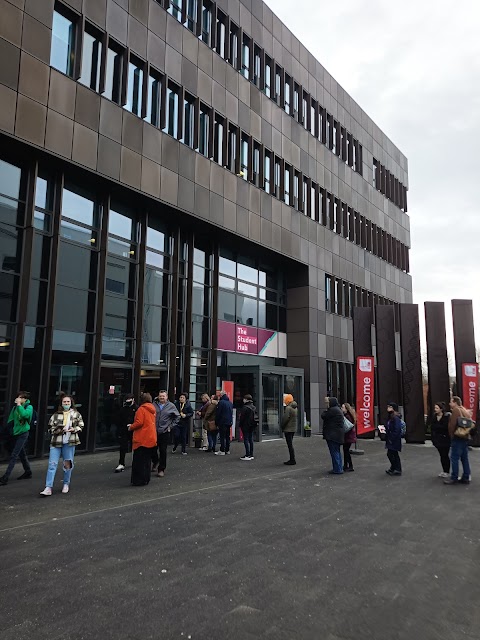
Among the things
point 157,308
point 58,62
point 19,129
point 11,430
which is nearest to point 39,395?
point 11,430

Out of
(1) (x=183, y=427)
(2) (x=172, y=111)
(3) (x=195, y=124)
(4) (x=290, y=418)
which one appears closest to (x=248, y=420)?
(4) (x=290, y=418)

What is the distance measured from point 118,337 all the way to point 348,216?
62.0 feet

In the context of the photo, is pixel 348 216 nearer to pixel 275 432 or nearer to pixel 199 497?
pixel 275 432

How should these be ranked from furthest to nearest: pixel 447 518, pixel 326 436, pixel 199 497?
pixel 326 436 → pixel 199 497 → pixel 447 518

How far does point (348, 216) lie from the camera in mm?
29500

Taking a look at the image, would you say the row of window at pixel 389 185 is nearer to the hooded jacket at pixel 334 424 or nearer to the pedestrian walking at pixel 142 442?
the hooded jacket at pixel 334 424

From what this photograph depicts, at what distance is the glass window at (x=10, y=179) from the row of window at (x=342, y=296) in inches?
668

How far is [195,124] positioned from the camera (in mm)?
18234

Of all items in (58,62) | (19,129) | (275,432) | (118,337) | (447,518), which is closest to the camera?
(447,518)

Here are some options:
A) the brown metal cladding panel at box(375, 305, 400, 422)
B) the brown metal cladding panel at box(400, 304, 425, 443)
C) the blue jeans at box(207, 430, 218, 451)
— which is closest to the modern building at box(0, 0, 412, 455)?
the blue jeans at box(207, 430, 218, 451)

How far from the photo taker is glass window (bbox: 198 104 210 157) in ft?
61.4

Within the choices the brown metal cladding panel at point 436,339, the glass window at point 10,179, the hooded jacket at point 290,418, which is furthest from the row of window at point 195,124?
the hooded jacket at point 290,418

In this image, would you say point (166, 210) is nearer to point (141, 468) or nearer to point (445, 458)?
point (141, 468)

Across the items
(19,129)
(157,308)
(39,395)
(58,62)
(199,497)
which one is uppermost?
(58,62)
